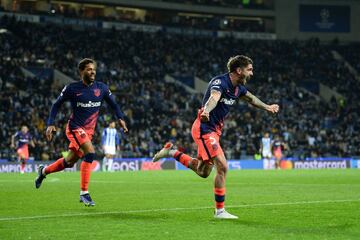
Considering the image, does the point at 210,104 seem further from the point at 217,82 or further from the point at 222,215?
the point at 222,215

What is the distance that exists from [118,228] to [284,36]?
6382 centimetres

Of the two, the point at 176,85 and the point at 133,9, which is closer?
the point at 176,85

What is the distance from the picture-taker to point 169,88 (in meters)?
54.4

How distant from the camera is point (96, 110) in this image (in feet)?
47.8

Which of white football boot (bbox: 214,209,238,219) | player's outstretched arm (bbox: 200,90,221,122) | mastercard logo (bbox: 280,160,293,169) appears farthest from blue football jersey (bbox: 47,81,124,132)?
mastercard logo (bbox: 280,160,293,169)

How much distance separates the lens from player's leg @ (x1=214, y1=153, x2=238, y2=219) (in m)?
11.4

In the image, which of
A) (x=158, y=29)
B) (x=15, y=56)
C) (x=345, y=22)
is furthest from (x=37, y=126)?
Result: (x=345, y=22)

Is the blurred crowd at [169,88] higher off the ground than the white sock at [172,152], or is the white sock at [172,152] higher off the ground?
the blurred crowd at [169,88]

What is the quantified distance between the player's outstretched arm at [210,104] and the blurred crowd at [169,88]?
30079 millimetres

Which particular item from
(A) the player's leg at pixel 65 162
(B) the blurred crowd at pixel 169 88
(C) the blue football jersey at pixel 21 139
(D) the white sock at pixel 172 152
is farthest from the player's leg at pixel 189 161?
(B) the blurred crowd at pixel 169 88

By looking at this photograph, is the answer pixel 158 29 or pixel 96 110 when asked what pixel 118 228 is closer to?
pixel 96 110

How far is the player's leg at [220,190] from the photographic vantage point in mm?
11422

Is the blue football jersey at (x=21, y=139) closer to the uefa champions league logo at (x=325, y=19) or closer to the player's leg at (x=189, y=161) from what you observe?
the player's leg at (x=189, y=161)

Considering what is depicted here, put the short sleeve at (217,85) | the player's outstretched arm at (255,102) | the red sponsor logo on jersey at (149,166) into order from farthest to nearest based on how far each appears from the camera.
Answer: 1. the red sponsor logo on jersey at (149,166)
2. the player's outstretched arm at (255,102)
3. the short sleeve at (217,85)
